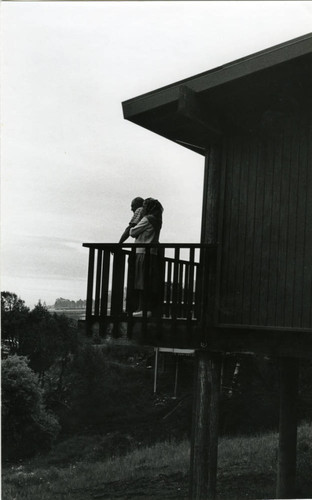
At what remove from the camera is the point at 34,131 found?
9672 millimetres

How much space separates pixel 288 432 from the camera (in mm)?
11039

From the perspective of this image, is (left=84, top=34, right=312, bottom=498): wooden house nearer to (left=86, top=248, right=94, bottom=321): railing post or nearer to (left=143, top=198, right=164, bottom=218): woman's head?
(left=86, top=248, right=94, bottom=321): railing post

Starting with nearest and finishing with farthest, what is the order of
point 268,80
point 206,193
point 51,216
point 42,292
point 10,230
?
point 268,80, point 206,193, point 10,230, point 51,216, point 42,292

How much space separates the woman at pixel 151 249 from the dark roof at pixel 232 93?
117 centimetres

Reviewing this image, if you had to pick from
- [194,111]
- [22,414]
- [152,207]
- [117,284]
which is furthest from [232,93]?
[22,414]

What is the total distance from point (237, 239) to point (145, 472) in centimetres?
962

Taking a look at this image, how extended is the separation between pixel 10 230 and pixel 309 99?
4.67 meters

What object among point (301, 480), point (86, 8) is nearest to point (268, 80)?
point (86, 8)

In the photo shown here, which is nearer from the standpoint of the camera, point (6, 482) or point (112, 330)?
point (112, 330)

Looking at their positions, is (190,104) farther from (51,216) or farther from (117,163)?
(117,163)

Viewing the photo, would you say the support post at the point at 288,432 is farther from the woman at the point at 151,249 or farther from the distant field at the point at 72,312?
the distant field at the point at 72,312

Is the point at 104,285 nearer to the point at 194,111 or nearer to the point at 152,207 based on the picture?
the point at 152,207

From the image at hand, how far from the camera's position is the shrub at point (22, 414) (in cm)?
1545

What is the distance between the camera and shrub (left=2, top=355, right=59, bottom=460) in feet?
50.7
